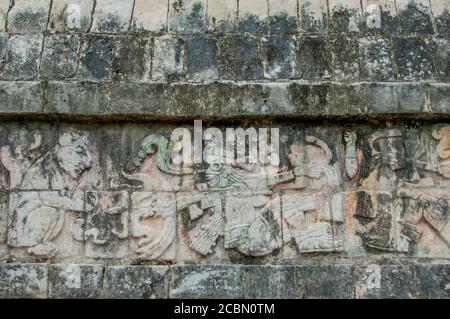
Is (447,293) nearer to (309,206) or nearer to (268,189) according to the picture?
(309,206)

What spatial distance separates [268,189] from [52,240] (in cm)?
176

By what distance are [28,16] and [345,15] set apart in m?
2.68

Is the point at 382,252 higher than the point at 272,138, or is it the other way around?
the point at 272,138

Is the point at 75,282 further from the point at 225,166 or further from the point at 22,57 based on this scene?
the point at 22,57

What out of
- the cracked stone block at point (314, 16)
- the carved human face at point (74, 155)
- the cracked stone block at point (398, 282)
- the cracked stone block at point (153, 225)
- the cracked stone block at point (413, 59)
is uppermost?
the cracked stone block at point (314, 16)

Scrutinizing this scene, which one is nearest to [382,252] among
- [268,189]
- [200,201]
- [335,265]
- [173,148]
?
[335,265]

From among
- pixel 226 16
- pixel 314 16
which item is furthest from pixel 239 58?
pixel 314 16

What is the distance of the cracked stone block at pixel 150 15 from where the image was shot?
570cm

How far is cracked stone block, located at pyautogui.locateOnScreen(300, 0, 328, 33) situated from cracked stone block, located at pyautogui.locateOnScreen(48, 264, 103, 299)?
260 cm

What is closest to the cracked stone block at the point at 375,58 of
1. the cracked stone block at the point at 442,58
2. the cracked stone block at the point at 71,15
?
the cracked stone block at the point at 442,58

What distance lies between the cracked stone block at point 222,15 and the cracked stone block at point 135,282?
80.8 inches

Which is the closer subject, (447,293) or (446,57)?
(447,293)

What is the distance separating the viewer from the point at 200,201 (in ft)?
17.8

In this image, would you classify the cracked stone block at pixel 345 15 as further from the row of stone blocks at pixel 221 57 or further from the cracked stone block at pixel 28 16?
the cracked stone block at pixel 28 16
